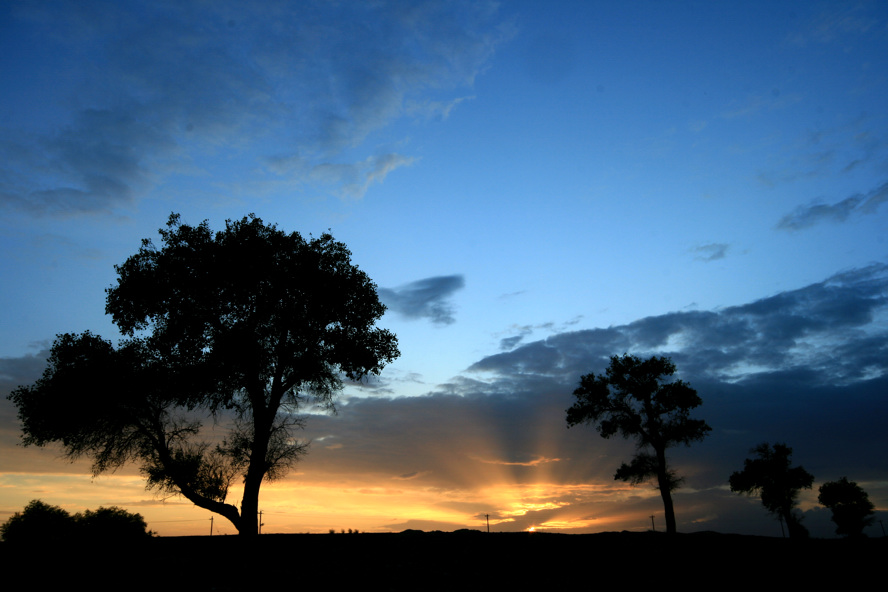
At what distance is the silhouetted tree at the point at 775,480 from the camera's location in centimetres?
7388

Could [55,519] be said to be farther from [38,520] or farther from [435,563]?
[435,563]

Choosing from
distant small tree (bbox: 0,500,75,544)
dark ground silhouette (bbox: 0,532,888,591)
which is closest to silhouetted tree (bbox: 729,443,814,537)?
dark ground silhouette (bbox: 0,532,888,591)

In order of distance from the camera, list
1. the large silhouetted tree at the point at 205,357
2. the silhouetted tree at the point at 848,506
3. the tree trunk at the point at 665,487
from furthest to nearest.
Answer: the silhouetted tree at the point at 848,506
the tree trunk at the point at 665,487
the large silhouetted tree at the point at 205,357

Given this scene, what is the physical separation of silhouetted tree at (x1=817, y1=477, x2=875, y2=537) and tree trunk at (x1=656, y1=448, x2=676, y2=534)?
211ft

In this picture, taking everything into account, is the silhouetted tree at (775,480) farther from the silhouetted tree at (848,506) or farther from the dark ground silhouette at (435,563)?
the dark ground silhouette at (435,563)

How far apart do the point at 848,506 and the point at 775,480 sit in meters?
22.3

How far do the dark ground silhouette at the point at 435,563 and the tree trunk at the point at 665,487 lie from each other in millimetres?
23017

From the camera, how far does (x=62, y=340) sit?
95.2 feet

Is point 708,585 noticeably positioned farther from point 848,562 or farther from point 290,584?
point 290,584

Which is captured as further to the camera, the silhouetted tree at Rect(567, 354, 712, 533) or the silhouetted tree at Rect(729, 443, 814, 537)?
the silhouetted tree at Rect(729, 443, 814, 537)

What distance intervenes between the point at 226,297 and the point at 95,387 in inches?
312

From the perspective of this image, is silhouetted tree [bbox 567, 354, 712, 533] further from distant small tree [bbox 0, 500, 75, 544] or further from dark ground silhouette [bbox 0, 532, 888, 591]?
distant small tree [bbox 0, 500, 75, 544]

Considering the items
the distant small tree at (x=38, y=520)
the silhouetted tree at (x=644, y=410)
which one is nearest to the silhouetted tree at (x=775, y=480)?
the silhouetted tree at (x=644, y=410)

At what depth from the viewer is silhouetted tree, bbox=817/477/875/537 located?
274 feet
